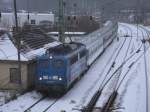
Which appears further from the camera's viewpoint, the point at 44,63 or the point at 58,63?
the point at 44,63

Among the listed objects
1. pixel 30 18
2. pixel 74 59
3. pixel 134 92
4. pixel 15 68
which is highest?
pixel 74 59

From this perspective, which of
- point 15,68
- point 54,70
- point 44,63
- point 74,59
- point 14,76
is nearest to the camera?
point 54,70

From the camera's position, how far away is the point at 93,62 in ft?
164

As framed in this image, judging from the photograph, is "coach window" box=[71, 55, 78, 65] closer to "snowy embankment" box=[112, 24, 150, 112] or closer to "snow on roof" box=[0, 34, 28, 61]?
"snow on roof" box=[0, 34, 28, 61]

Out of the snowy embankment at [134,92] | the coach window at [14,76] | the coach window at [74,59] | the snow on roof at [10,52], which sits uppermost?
the snow on roof at [10,52]

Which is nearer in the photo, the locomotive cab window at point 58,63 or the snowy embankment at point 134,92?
the snowy embankment at point 134,92

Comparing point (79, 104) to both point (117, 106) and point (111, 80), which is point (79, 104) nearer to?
point (117, 106)

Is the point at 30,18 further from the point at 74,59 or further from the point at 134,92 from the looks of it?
the point at 134,92

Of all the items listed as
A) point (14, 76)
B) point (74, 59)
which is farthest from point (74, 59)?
point (14, 76)

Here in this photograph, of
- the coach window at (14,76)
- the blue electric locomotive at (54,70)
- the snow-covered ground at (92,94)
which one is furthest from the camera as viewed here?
the coach window at (14,76)

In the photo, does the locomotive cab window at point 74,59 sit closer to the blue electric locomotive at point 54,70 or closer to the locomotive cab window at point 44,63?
the blue electric locomotive at point 54,70

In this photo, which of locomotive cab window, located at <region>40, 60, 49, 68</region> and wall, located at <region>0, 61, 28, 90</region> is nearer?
locomotive cab window, located at <region>40, 60, 49, 68</region>

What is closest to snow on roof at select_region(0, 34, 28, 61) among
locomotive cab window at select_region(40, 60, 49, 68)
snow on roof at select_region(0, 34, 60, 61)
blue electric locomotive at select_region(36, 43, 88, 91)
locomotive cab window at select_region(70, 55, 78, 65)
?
snow on roof at select_region(0, 34, 60, 61)

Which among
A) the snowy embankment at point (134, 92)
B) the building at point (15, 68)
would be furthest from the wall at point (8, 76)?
the snowy embankment at point (134, 92)
